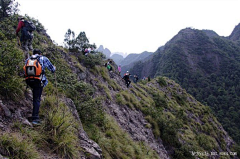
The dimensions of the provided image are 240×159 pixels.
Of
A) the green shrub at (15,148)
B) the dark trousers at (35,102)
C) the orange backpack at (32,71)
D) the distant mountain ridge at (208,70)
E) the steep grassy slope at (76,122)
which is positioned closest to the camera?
the green shrub at (15,148)

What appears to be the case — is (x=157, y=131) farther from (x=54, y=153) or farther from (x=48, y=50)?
(x=48, y=50)

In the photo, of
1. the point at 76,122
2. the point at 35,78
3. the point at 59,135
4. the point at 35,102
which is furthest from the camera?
the point at 76,122

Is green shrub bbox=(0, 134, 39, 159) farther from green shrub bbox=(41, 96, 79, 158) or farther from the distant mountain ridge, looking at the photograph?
the distant mountain ridge

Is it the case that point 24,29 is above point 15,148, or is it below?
above

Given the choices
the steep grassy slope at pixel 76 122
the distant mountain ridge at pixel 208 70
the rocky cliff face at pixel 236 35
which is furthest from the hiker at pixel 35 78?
the rocky cliff face at pixel 236 35

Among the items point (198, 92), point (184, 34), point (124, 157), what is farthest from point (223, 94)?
point (124, 157)

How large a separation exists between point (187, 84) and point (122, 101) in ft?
238

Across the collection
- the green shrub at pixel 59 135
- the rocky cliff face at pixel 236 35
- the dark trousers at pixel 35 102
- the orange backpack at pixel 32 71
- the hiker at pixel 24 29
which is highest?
the rocky cliff face at pixel 236 35

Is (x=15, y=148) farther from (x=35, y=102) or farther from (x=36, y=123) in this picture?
(x=35, y=102)

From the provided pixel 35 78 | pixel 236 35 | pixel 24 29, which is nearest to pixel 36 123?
pixel 35 78

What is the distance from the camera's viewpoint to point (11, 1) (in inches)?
380

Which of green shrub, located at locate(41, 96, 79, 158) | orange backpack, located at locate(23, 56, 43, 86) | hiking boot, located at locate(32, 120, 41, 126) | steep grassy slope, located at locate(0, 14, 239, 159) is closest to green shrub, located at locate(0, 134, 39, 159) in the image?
steep grassy slope, located at locate(0, 14, 239, 159)

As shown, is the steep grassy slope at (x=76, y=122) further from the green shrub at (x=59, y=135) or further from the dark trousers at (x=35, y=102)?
the dark trousers at (x=35, y=102)

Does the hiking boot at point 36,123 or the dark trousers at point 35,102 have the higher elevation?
the dark trousers at point 35,102
